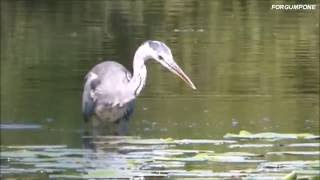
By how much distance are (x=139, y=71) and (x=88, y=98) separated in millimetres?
376

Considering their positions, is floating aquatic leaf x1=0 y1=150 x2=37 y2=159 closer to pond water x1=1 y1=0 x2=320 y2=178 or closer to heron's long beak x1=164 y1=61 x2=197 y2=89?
pond water x1=1 y1=0 x2=320 y2=178

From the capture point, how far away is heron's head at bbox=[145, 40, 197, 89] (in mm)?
3158

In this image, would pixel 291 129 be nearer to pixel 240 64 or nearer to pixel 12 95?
pixel 240 64

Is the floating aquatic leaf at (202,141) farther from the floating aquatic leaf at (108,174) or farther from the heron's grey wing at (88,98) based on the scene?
the heron's grey wing at (88,98)

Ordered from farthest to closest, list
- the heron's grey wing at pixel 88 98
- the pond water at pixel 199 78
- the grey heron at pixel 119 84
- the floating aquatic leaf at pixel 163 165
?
the heron's grey wing at pixel 88 98
the pond water at pixel 199 78
the grey heron at pixel 119 84
the floating aquatic leaf at pixel 163 165

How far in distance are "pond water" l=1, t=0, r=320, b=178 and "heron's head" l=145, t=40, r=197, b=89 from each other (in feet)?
0.20

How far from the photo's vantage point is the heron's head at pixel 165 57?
3158mm

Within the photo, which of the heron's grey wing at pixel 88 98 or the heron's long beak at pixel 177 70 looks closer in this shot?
the heron's long beak at pixel 177 70

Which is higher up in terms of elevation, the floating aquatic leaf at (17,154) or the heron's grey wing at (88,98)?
the heron's grey wing at (88,98)

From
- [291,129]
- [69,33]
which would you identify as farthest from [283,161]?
[69,33]

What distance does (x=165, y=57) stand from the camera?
3162 mm

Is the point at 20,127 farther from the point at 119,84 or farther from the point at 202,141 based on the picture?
the point at 202,141

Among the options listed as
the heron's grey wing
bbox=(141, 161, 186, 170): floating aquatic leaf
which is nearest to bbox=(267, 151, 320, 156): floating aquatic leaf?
bbox=(141, 161, 186, 170): floating aquatic leaf

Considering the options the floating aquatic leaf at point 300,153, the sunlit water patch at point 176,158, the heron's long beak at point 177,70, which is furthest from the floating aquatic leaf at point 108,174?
the floating aquatic leaf at point 300,153
